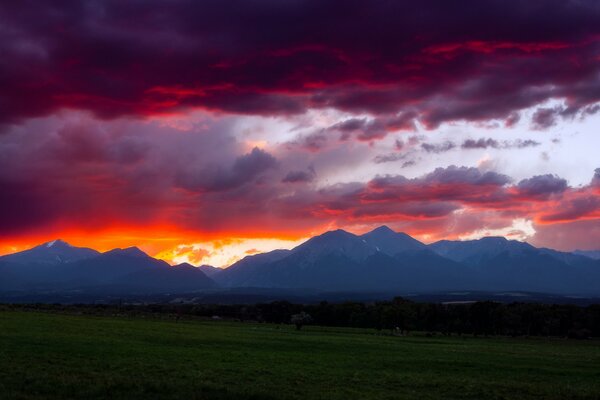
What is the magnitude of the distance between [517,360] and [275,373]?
1264 inches

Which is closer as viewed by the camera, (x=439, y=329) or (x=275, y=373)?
(x=275, y=373)

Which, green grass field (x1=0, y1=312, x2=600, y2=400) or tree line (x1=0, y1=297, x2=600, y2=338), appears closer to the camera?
green grass field (x1=0, y1=312, x2=600, y2=400)

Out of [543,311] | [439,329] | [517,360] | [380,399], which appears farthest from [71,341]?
[543,311]

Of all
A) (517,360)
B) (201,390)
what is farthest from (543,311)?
(201,390)

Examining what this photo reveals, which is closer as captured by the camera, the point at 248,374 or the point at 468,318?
the point at 248,374

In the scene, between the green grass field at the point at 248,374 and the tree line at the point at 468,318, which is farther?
the tree line at the point at 468,318

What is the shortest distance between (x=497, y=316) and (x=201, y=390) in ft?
418

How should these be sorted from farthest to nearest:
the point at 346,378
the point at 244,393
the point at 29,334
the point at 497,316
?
the point at 497,316 → the point at 29,334 → the point at 346,378 → the point at 244,393

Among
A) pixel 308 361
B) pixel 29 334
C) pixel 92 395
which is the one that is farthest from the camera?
pixel 29 334

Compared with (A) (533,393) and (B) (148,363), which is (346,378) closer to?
(A) (533,393)

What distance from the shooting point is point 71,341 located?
50156mm

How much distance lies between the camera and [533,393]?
33031 mm

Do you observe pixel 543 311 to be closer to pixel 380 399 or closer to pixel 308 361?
pixel 308 361

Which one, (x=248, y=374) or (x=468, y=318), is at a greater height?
(x=248, y=374)
